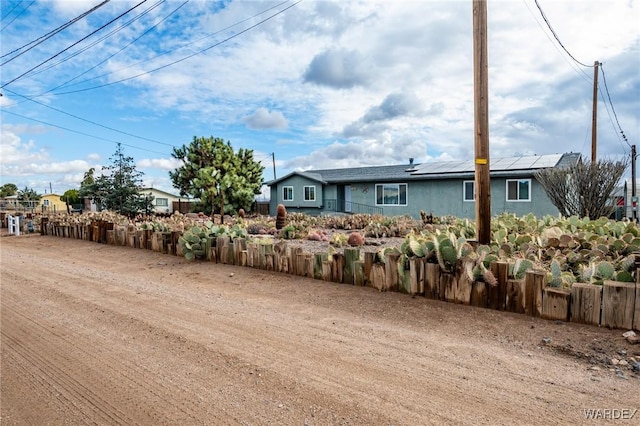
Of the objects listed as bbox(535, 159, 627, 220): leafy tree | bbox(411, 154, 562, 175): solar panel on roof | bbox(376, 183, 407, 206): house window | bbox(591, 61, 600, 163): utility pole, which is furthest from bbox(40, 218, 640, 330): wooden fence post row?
bbox(376, 183, 407, 206): house window

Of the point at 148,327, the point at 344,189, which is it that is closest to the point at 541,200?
the point at 344,189

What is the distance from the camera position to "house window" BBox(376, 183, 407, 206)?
72.2 feet

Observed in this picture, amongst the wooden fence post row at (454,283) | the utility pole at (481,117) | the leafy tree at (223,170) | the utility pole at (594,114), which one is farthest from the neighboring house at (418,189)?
the wooden fence post row at (454,283)

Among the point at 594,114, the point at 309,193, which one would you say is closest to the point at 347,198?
the point at 309,193

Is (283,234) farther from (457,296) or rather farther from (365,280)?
(457,296)

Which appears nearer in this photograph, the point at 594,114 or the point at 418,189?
the point at 594,114

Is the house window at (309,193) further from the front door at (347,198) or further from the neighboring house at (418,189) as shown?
the front door at (347,198)

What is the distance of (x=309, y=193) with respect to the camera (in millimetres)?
26109

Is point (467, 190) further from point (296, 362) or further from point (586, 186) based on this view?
point (296, 362)

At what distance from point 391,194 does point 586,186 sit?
498 inches

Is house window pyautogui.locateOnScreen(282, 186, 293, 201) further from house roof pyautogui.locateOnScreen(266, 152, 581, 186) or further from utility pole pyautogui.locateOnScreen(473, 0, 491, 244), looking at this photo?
utility pole pyautogui.locateOnScreen(473, 0, 491, 244)

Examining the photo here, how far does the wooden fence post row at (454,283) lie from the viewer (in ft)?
11.9

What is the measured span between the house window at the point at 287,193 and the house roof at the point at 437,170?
0.71 metres

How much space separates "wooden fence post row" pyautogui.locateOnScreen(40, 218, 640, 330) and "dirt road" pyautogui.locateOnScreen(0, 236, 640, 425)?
15 centimetres
